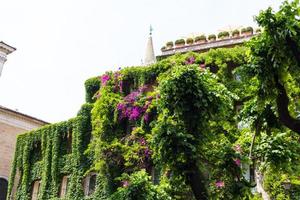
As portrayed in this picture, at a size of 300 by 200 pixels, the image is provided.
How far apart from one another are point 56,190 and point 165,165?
699 inches

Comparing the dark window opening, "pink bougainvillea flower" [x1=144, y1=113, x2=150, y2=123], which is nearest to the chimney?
the dark window opening

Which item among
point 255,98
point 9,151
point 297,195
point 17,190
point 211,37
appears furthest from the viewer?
point 9,151

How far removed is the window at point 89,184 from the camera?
28250mm

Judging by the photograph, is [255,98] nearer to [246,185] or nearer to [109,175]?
[246,185]

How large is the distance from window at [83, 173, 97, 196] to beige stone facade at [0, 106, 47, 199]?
12119 millimetres

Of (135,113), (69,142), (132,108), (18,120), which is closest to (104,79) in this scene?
(132,108)

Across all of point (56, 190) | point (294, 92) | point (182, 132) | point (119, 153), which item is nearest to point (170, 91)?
point (182, 132)

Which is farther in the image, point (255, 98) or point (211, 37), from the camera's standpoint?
point (211, 37)

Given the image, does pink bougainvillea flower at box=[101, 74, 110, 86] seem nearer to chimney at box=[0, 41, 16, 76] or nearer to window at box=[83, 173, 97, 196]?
window at box=[83, 173, 97, 196]

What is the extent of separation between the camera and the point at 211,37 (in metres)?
28.8

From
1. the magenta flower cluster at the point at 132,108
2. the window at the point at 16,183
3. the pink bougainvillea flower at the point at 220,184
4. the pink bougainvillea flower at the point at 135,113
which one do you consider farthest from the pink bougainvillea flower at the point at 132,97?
the pink bougainvillea flower at the point at 220,184

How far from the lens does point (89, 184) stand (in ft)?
93.8

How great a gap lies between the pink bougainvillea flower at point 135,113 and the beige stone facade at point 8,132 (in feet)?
50.4

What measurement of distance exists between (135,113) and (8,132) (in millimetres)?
16078
